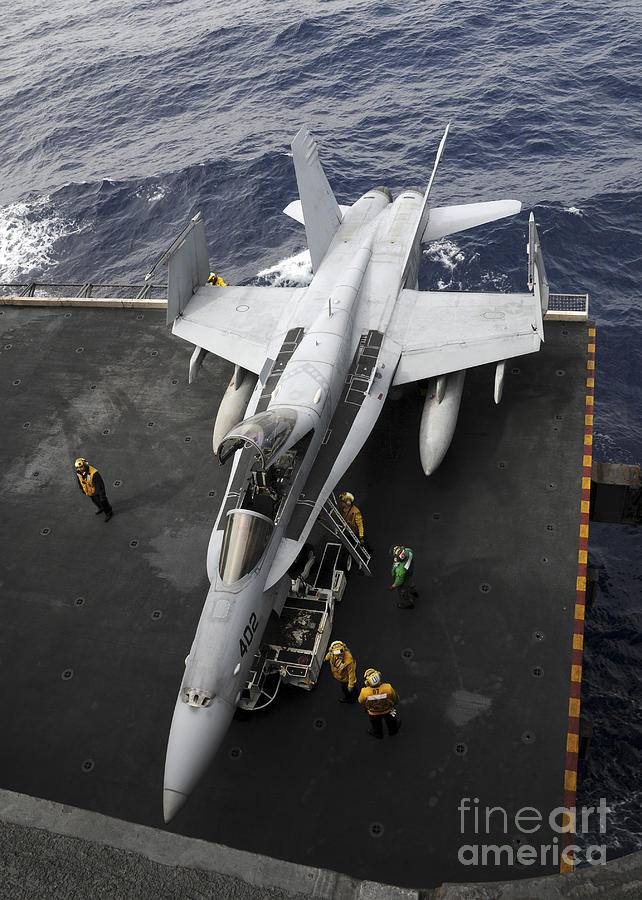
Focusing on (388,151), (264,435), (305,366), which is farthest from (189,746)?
(388,151)

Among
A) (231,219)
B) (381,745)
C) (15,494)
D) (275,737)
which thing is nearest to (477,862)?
(381,745)

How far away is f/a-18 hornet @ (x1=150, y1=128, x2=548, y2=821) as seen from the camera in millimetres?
11996

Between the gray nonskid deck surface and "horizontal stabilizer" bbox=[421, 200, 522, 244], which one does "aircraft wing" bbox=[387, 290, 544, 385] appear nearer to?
the gray nonskid deck surface

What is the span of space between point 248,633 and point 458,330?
11.0 meters

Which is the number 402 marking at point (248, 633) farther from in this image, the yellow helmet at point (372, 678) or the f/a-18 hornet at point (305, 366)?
the yellow helmet at point (372, 678)

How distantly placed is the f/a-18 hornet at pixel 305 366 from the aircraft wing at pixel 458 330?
46mm

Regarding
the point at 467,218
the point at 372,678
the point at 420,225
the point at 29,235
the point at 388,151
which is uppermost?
the point at 420,225

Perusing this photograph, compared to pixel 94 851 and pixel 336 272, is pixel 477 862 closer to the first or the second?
Result: pixel 94 851

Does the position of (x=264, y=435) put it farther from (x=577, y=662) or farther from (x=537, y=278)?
(x=537, y=278)

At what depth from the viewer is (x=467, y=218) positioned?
25469 millimetres

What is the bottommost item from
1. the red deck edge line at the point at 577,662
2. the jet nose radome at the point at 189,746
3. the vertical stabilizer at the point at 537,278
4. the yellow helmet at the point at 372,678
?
the red deck edge line at the point at 577,662

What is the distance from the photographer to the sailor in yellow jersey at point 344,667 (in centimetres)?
1250

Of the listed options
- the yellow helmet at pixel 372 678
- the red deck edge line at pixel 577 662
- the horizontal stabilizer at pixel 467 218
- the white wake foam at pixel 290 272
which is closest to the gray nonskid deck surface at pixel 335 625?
the red deck edge line at pixel 577 662

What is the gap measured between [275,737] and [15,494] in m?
10.2
